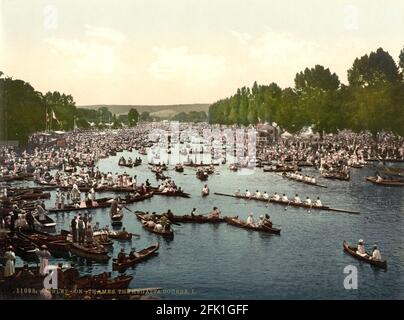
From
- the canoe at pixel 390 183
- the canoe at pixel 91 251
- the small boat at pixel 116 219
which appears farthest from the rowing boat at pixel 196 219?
the canoe at pixel 390 183

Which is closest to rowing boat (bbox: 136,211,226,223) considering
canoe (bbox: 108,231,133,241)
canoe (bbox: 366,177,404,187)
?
canoe (bbox: 108,231,133,241)

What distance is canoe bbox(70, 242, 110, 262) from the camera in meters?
30.1

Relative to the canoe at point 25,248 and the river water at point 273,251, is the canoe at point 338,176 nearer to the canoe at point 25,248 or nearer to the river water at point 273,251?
the river water at point 273,251

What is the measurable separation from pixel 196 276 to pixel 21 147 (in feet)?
196

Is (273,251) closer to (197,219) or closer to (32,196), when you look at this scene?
(197,219)

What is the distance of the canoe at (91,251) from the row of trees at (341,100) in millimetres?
41049

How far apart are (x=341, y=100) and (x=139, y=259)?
68.4 meters

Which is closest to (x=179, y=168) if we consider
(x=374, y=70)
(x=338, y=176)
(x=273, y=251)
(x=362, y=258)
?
(x=338, y=176)

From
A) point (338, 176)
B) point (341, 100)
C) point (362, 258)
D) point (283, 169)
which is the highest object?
point (341, 100)

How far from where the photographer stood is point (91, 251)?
3020 centimetres

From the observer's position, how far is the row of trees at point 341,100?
76250mm

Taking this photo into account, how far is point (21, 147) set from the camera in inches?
3159

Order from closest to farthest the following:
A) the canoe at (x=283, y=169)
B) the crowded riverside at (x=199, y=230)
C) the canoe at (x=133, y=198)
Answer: the crowded riverside at (x=199, y=230), the canoe at (x=133, y=198), the canoe at (x=283, y=169)

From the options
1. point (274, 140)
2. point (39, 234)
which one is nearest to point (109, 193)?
point (39, 234)
